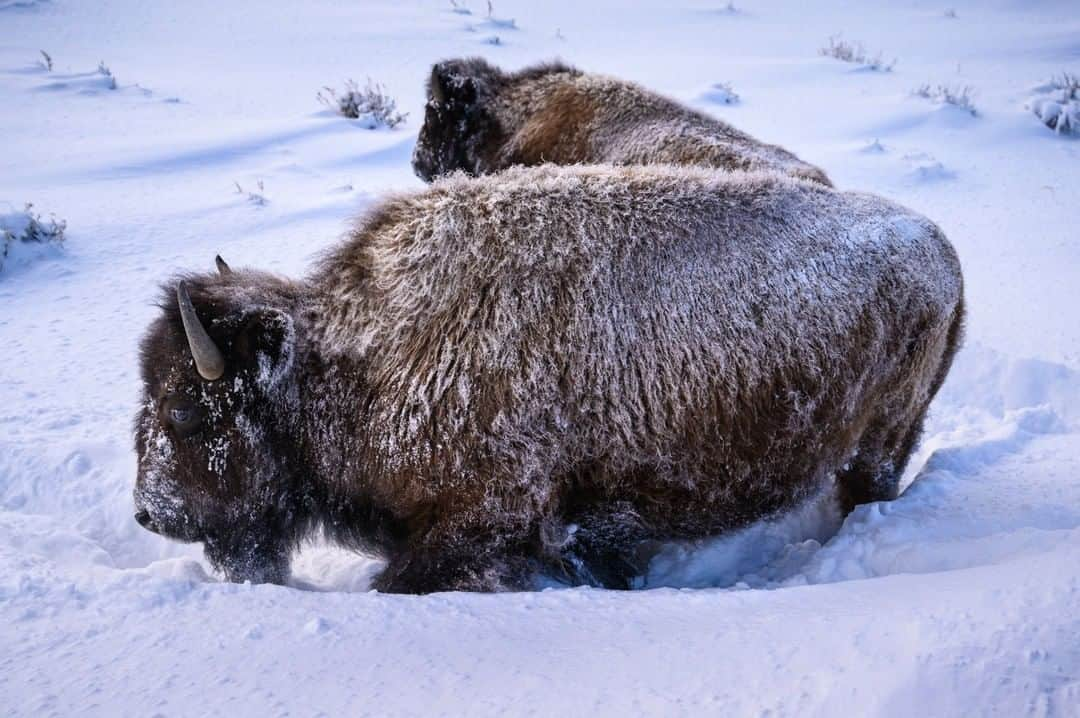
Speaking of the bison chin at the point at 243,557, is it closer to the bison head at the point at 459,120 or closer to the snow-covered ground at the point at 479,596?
the snow-covered ground at the point at 479,596

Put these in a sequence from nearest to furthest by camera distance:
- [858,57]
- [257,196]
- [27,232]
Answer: [27,232], [257,196], [858,57]

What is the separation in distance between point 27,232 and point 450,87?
256 centimetres

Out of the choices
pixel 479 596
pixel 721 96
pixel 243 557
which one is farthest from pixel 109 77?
pixel 479 596

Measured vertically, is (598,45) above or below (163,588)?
above

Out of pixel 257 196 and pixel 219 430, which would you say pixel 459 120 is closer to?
pixel 257 196

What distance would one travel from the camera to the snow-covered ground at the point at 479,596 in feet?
4.75

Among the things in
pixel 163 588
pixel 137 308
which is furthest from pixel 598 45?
pixel 163 588

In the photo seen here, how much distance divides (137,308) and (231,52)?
7.72 m

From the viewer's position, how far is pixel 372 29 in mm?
12148

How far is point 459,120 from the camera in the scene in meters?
5.05

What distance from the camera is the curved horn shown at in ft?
7.19

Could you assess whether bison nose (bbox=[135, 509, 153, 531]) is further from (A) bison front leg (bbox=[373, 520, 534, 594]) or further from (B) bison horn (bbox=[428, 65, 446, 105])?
(B) bison horn (bbox=[428, 65, 446, 105])

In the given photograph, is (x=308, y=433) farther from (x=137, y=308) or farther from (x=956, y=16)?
(x=956, y=16)

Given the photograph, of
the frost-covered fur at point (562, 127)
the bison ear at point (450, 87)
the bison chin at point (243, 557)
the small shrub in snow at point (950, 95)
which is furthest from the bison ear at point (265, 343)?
the small shrub in snow at point (950, 95)
